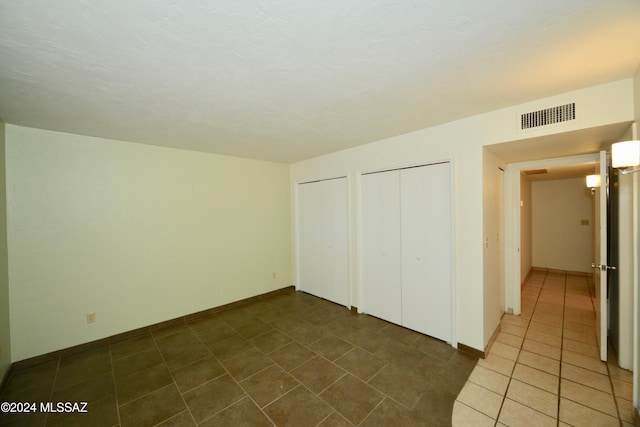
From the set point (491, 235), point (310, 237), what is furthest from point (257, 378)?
point (491, 235)

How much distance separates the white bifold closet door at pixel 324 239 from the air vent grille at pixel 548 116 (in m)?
2.30

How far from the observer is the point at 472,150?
255 centimetres

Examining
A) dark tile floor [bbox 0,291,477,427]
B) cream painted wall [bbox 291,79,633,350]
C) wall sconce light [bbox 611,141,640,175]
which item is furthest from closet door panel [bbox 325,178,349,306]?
wall sconce light [bbox 611,141,640,175]

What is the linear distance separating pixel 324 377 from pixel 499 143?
287 cm

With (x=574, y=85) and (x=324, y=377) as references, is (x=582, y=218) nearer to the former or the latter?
(x=574, y=85)

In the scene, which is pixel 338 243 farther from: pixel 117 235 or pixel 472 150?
pixel 117 235

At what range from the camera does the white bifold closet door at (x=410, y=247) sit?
2.85 m

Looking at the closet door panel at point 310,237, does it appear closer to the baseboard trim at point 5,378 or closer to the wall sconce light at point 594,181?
the wall sconce light at point 594,181

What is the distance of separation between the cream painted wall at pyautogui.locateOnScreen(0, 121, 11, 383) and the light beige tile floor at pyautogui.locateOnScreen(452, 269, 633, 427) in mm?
4126

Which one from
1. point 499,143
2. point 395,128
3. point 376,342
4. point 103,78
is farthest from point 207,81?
point 376,342

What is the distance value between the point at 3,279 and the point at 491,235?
521 centimetres

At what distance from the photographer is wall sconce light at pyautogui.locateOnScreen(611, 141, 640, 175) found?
161cm

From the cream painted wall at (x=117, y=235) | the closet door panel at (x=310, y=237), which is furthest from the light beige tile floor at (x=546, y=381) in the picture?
the cream painted wall at (x=117, y=235)

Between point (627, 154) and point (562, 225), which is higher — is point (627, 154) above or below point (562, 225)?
above
